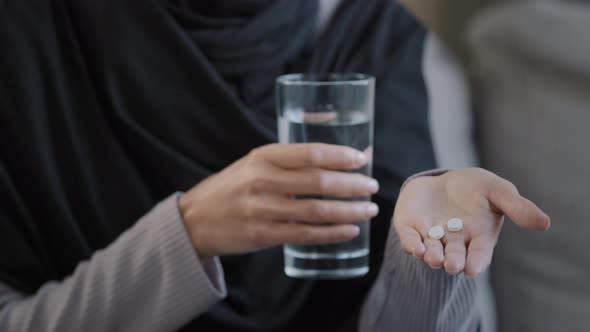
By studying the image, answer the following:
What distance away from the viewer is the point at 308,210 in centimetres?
56

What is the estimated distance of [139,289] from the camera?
63 cm

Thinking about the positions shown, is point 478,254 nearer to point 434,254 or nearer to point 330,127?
point 434,254

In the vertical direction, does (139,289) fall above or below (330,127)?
below

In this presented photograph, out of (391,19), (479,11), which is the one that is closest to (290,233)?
(391,19)

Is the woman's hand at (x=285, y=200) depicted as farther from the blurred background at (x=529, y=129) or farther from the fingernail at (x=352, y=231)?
the blurred background at (x=529, y=129)

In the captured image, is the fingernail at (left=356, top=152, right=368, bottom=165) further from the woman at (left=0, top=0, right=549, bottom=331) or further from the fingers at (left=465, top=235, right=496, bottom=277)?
the fingers at (left=465, top=235, right=496, bottom=277)

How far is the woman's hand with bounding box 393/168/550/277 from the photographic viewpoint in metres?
0.41

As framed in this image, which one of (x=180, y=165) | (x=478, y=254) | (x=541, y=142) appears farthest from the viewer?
(x=541, y=142)

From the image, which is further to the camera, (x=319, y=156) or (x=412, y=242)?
(x=319, y=156)

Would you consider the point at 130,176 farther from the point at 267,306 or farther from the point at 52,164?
the point at 267,306

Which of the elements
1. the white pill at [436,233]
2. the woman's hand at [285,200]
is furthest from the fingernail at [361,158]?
the white pill at [436,233]

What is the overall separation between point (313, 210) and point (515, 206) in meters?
0.19

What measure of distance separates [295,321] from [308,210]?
284 mm

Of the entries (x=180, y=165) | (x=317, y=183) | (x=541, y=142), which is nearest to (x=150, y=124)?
(x=180, y=165)
